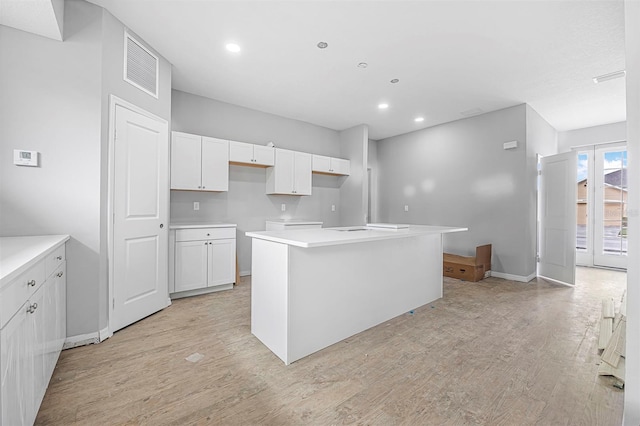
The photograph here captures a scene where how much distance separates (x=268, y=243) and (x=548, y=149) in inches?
231

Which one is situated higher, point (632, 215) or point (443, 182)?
point (443, 182)

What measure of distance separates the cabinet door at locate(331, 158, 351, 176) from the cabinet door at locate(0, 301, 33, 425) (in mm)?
4758

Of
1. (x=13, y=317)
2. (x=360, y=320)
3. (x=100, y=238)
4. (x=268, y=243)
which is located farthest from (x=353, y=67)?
(x=13, y=317)

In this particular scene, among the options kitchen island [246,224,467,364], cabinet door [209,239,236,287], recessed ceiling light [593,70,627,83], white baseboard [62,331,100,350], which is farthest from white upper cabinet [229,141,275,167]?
recessed ceiling light [593,70,627,83]

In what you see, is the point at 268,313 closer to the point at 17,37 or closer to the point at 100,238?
the point at 100,238

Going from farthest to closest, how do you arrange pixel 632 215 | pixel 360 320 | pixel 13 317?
pixel 360 320 < pixel 632 215 < pixel 13 317

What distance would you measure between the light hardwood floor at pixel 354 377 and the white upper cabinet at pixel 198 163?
1.73m

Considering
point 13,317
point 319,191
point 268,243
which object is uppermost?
point 319,191

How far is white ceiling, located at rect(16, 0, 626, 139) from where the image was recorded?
239 cm

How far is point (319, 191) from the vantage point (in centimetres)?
574

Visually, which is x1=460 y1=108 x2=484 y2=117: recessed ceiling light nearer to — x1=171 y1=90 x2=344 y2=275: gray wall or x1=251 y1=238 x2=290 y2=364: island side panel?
x1=171 y1=90 x2=344 y2=275: gray wall

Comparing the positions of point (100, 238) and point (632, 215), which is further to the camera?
point (100, 238)

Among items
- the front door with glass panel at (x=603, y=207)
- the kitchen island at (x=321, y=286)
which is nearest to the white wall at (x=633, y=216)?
the kitchen island at (x=321, y=286)

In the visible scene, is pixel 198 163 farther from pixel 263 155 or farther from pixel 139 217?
pixel 139 217
